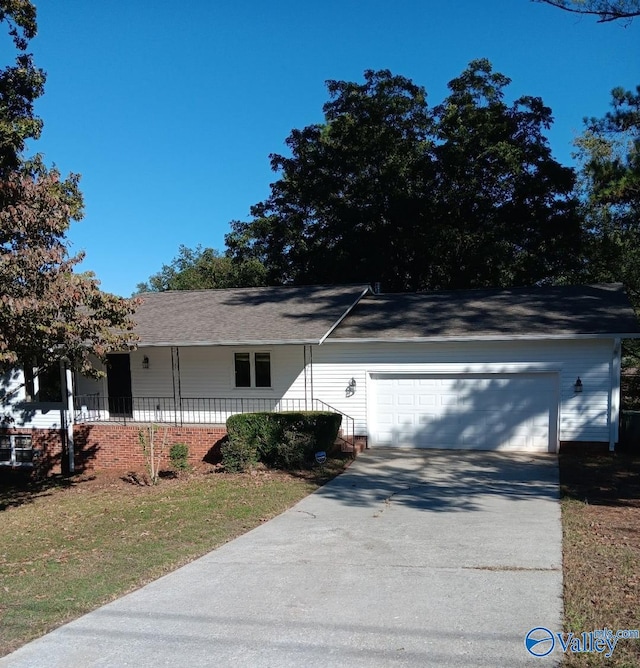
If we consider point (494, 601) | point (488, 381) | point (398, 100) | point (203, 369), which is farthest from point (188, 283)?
point (494, 601)

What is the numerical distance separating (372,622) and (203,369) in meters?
12.3

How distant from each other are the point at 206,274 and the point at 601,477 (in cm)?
3861

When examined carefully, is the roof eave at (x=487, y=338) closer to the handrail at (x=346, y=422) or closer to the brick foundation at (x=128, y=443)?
Answer: the handrail at (x=346, y=422)

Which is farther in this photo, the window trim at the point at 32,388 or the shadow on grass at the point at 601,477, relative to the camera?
the window trim at the point at 32,388

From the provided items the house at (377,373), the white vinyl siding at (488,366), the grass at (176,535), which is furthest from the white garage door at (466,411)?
the grass at (176,535)

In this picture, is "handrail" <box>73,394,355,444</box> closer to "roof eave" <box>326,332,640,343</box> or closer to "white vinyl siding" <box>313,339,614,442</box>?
"white vinyl siding" <box>313,339,614,442</box>

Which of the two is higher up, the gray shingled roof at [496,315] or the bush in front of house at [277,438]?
the gray shingled roof at [496,315]

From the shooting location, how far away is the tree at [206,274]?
3477cm

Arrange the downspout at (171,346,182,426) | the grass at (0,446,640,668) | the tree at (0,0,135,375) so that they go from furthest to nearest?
the downspout at (171,346,182,426), the tree at (0,0,135,375), the grass at (0,446,640,668)

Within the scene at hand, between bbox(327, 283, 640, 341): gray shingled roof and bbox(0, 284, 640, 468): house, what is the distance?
0.17ft

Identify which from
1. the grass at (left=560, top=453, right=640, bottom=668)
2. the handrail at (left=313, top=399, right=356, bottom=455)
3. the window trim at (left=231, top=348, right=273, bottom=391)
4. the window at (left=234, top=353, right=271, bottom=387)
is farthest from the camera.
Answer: the window at (left=234, top=353, right=271, bottom=387)

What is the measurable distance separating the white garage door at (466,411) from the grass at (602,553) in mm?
2008

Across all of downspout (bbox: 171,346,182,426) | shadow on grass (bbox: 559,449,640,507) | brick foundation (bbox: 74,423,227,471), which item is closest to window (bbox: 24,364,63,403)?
brick foundation (bbox: 74,423,227,471)

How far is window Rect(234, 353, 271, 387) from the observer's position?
15938 millimetres
